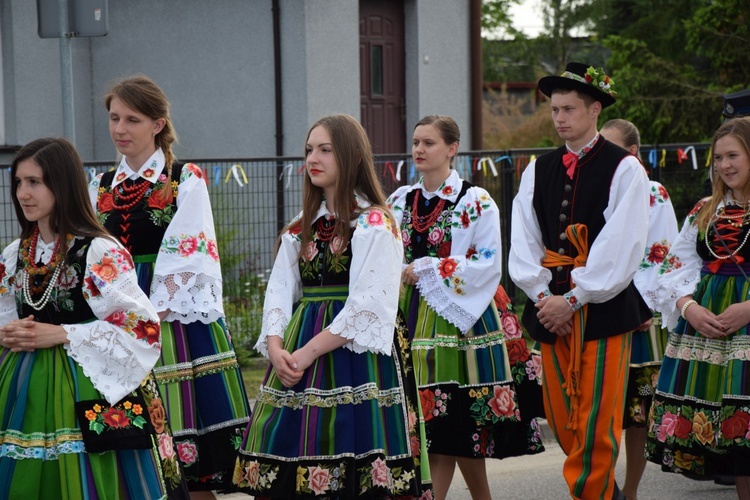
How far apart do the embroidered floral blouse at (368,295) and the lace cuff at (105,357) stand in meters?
0.70

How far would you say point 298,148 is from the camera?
12.8m

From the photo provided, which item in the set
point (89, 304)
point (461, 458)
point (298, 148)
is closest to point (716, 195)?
point (461, 458)

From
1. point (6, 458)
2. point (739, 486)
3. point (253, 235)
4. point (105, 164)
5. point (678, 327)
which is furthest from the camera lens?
point (253, 235)

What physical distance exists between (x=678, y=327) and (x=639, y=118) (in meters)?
13.6

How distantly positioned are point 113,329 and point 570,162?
7.90 feet

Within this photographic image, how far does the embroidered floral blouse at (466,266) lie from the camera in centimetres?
577

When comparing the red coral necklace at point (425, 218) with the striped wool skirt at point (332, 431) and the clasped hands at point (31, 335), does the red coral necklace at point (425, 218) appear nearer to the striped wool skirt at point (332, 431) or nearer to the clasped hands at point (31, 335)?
the striped wool skirt at point (332, 431)

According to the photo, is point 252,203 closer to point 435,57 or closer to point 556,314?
point 435,57

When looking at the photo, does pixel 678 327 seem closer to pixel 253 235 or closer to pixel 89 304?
pixel 89 304

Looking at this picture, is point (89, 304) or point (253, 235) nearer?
point (89, 304)

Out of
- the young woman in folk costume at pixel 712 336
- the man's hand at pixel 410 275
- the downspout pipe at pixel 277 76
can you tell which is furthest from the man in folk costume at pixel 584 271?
the downspout pipe at pixel 277 76

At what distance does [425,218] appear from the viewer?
6008 mm

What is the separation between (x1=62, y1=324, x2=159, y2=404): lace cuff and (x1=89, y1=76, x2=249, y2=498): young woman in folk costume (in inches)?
36.1

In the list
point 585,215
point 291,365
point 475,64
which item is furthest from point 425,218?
point 475,64
